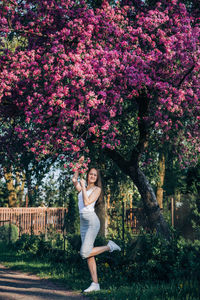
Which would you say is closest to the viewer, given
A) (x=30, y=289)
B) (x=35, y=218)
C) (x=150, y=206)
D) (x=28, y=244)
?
(x=30, y=289)

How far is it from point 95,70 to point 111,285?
210 inches

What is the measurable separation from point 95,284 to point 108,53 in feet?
19.2

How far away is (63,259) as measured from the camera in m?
12.2

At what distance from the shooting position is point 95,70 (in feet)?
33.6

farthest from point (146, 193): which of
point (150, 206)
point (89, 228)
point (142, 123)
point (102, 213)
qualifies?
point (102, 213)

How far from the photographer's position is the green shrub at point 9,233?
20.1 m

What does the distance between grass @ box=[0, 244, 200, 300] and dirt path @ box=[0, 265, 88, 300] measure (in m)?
0.30

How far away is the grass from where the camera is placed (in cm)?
677

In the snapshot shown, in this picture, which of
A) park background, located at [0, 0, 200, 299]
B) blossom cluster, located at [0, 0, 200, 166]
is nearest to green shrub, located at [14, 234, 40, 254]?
park background, located at [0, 0, 200, 299]

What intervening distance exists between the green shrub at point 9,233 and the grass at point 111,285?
7.12 m

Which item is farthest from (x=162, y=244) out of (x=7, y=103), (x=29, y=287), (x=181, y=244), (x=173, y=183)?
(x=173, y=183)

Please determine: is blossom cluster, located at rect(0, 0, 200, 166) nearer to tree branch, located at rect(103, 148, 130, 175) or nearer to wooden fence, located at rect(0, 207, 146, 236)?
tree branch, located at rect(103, 148, 130, 175)

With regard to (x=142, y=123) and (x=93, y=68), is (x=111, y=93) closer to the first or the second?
(x=93, y=68)

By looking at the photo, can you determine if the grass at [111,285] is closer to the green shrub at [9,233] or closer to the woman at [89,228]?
the woman at [89,228]
